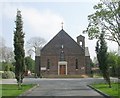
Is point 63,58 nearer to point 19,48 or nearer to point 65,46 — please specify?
point 65,46

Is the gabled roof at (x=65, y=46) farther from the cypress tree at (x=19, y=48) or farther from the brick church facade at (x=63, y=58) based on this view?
the cypress tree at (x=19, y=48)

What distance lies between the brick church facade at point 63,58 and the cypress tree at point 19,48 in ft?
155

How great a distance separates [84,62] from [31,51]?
70.6 feet

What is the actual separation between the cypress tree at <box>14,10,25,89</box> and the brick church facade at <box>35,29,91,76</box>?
47330 mm

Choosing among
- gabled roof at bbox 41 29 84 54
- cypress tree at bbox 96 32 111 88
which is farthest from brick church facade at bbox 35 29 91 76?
cypress tree at bbox 96 32 111 88

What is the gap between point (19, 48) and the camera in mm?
34531

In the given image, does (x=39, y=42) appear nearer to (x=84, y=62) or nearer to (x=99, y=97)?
(x=84, y=62)

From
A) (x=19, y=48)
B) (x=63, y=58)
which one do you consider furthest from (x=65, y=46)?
(x=19, y=48)

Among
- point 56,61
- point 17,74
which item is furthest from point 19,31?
point 56,61

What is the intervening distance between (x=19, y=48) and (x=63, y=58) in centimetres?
4885

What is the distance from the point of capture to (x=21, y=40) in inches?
1372

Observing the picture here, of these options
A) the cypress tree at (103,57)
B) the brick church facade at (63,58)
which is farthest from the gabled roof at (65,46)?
the cypress tree at (103,57)

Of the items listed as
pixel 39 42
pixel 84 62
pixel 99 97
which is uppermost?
pixel 39 42

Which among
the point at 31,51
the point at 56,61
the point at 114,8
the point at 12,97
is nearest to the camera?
the point at 12,97
